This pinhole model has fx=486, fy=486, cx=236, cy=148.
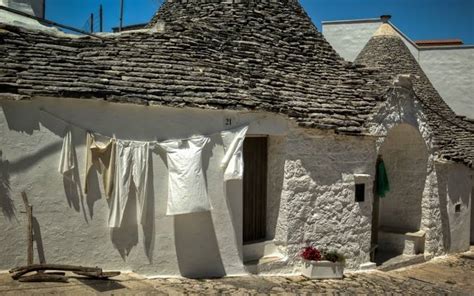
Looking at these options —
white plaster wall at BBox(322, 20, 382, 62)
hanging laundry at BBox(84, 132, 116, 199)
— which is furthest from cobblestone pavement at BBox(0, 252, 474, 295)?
white plaster wall at BBox(322, 20, 382, 62)

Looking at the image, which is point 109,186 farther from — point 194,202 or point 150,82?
point 150,82

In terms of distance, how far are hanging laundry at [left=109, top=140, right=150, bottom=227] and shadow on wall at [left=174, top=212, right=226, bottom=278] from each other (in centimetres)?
73

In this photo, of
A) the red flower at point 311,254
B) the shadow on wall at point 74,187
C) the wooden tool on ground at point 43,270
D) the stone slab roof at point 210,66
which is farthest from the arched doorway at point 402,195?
the shadow on wall at point 74,187

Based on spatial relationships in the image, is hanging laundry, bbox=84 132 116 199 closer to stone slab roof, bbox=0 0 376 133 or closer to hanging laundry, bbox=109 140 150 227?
hanging laundry, bbox=109 140 150 227

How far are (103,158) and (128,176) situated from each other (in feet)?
1.54

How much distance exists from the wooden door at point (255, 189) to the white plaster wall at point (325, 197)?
14.7 inches

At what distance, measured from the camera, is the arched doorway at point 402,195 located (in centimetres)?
1195

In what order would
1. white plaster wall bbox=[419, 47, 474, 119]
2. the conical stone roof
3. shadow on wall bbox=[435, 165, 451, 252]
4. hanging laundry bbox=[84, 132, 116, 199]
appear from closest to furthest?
hanging laundry bbox=[84, 132, 116, 199] → shadow on wall bbox=[435, 165, 451, 252] → the conical stone roof → white plaster wall bbox=[419, 47, 474, 119]

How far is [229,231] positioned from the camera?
27.4 feet

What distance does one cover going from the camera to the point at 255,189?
915 cm

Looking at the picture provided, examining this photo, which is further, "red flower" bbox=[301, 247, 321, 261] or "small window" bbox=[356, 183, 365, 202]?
"small window" bbox=[356, 183, 365, 202]

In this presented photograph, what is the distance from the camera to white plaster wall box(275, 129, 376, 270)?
29.9 ft

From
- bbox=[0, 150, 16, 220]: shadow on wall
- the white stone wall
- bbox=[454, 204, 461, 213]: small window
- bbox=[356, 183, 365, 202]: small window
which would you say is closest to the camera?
bbox=[0, 150, 16, 220]: shadow on wall

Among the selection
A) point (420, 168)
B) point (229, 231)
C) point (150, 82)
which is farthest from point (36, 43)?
point (420, 168)
